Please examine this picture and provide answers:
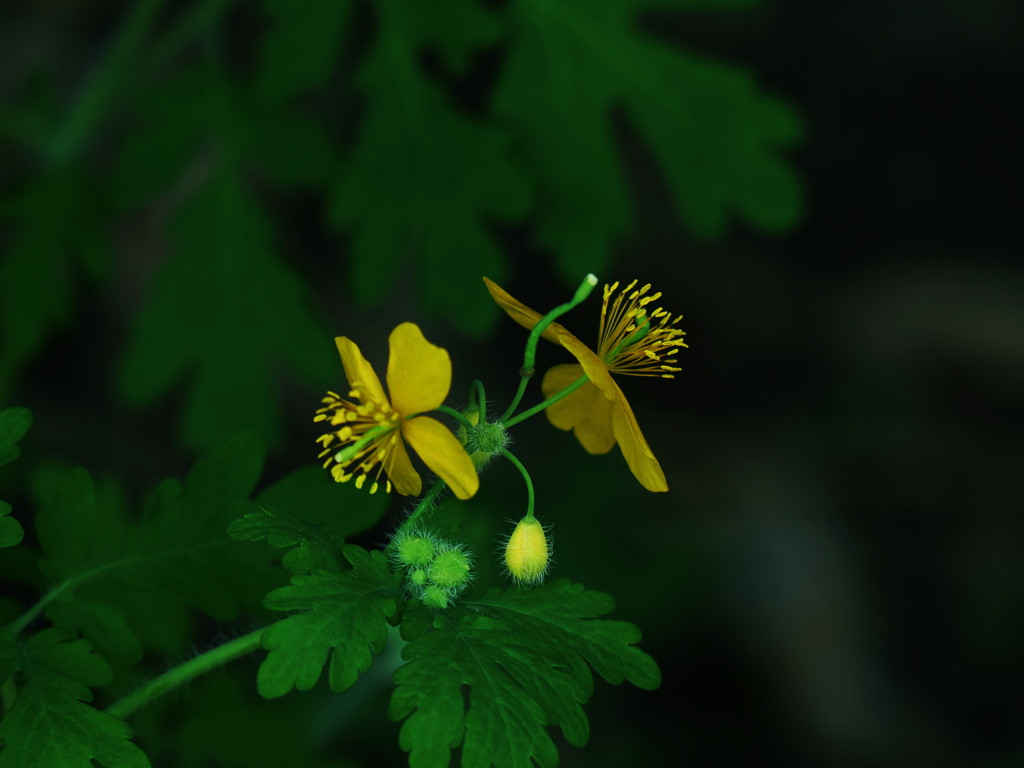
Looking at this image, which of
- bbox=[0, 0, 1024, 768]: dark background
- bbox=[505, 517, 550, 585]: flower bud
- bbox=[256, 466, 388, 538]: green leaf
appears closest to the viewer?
bbox=[505, 517, 550, 585]: flower bud

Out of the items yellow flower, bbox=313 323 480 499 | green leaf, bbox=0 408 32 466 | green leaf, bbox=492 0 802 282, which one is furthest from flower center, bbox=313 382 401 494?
green leaf, bbox=492 0 802 282

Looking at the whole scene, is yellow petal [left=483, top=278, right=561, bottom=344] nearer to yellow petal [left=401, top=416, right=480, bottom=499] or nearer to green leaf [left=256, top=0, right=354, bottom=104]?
yellow petal [left=401, top=416, right=480, bottom=499]

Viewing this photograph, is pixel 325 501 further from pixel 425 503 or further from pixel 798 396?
pixel 798 396

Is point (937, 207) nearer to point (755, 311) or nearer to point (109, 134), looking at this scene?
point (755, 311)

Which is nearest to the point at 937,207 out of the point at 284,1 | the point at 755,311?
the point at 755,311

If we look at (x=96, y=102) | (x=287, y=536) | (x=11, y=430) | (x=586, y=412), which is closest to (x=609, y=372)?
(x=586, y=412)

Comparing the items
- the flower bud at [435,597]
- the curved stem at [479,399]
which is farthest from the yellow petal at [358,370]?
the flower bud at [435,597]

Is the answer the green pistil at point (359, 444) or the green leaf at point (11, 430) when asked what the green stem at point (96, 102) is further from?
the green pistil at point (359, 444)
